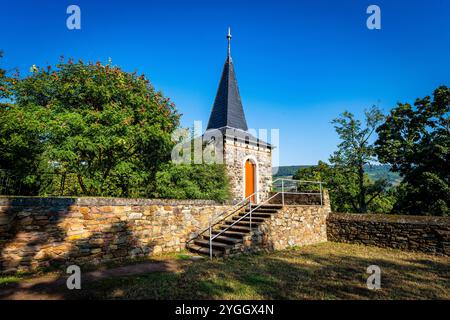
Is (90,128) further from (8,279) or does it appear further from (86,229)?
(8,279)

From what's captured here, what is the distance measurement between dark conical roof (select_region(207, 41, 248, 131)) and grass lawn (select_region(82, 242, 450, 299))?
32.0 ft

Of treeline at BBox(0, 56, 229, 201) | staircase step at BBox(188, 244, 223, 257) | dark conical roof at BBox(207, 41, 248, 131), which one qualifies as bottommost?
staircase step at BBox(188, 244, 223, 257)

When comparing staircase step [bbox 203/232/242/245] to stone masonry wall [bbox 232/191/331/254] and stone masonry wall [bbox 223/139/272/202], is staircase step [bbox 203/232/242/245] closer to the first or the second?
stone masonry wall [bbox 232/191/331/254]

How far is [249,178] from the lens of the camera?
14695mm

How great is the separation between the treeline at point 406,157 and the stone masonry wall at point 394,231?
6606mm

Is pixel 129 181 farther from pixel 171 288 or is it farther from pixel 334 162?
pixel 334 162

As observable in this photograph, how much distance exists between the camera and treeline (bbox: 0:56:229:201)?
7.38 metres

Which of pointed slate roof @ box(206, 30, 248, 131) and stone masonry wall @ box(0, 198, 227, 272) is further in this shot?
pointed slate roof @ box(206, 30, 248, 131)

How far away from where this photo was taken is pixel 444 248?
25.7 ft

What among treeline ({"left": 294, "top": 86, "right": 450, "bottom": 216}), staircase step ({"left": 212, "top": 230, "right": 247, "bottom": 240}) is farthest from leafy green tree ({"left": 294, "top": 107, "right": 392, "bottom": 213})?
staircase step ({"left": 212, "top": 230, "right": 247, "bottom": 240})

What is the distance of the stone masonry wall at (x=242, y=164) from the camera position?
13617 millimetres

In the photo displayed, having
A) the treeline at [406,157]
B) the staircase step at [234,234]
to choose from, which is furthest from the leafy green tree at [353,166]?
the staircase step at [234,234]

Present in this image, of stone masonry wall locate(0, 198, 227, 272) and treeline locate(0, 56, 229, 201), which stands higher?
treeline locate(0, 56, 229, 201)

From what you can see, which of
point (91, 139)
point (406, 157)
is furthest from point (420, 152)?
point (91, 139)
